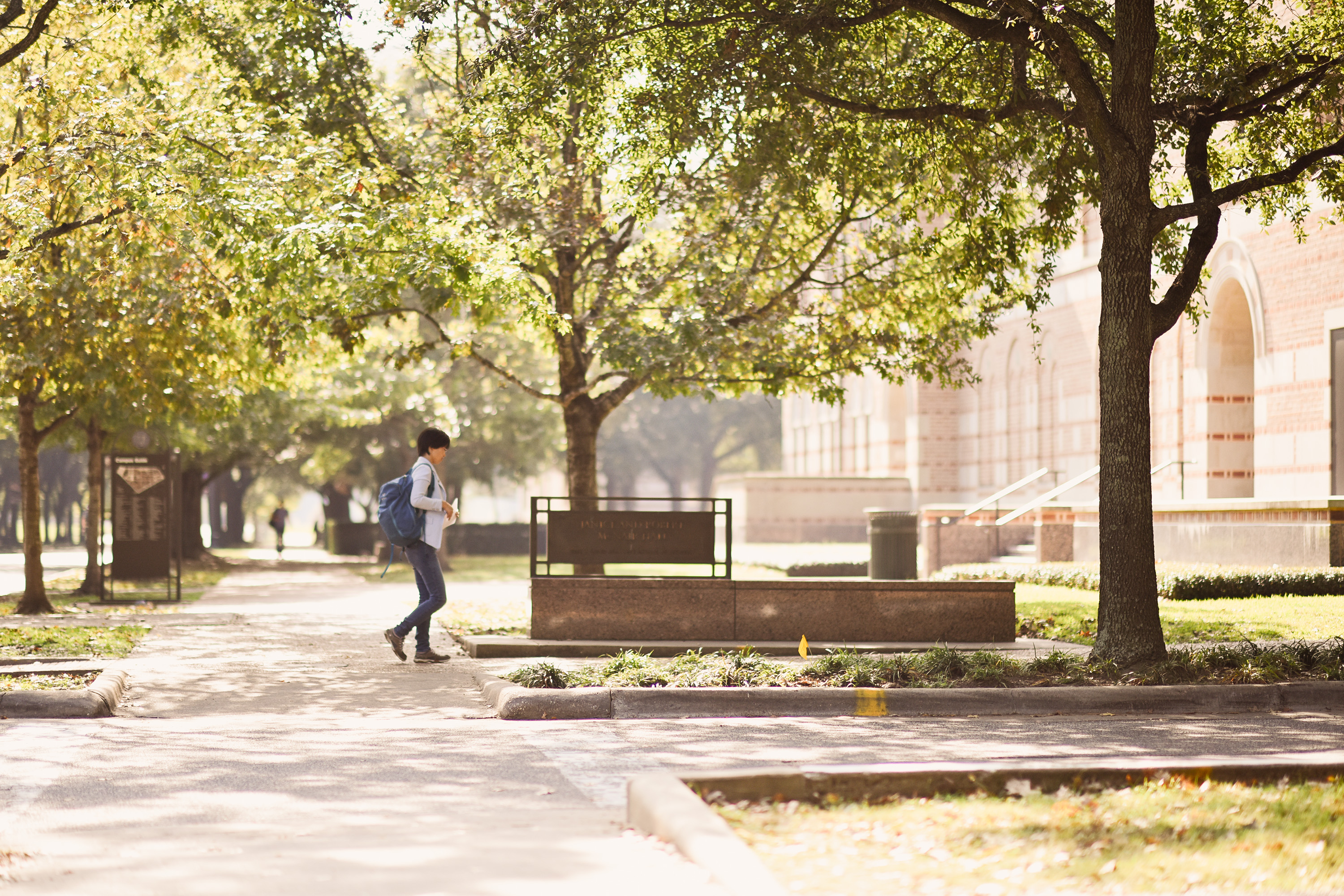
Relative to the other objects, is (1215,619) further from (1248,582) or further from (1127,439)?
(1127,439)

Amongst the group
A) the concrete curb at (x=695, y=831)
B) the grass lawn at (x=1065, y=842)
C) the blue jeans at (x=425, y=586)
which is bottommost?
the grass lawn at (x=1065, y=842)

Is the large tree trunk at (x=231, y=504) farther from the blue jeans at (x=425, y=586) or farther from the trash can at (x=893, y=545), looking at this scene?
the blue jeans at (x=425, y=586)

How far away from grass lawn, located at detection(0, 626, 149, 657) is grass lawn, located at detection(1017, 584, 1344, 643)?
931cm

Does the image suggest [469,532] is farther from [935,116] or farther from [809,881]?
[809,881]

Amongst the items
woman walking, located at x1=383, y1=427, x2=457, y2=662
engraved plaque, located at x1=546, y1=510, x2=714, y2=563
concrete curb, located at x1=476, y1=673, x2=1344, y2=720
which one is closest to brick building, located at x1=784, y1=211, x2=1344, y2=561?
engraved plaque, located at x1=546, y1=510, x2=714, y2=563

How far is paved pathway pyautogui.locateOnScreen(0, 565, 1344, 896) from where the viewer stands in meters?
4.98

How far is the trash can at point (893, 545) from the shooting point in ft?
61.7

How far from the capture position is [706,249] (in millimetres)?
17688

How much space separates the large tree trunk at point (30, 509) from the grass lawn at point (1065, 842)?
640 inches

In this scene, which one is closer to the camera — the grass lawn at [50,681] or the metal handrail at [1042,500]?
the grass lawn at [50,681]

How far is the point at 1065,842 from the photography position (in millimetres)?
5062

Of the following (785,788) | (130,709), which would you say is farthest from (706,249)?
(785,788)

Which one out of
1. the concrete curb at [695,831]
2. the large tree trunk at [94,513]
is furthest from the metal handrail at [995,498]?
the concrete curb at [695,831]

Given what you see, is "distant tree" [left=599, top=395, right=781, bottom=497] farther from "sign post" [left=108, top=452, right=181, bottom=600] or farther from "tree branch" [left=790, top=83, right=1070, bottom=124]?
"tree branch" [left=790, top=83, right=1070, bottom=124]
